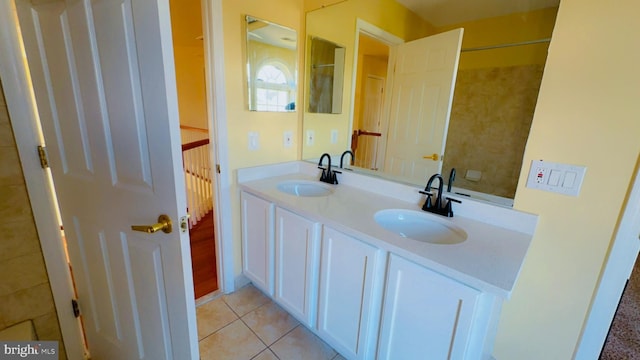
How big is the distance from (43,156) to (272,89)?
1247 mm

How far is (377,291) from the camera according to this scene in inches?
45.0

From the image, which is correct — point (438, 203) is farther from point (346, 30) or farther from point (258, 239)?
point (346, 30)

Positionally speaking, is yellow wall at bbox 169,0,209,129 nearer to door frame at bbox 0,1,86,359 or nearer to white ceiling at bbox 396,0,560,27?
door frame at bbox 0,1,86,359

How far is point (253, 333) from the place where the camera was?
1600 mm

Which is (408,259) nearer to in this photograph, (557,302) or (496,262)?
(496,262)

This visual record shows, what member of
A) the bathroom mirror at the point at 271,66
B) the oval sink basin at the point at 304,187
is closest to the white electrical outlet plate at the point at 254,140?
the bathroom mirror at the point at 271,66

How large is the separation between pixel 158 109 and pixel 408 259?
1022 millimetres

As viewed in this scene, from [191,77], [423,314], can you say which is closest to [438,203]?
[423,314]

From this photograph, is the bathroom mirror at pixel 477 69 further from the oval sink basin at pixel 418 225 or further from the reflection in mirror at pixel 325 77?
the oval sink basin at pixel 418 225

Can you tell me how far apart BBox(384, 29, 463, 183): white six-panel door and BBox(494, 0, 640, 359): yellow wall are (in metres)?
0.46

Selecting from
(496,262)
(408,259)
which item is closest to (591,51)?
(496,262)

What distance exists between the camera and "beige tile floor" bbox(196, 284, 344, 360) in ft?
4.82

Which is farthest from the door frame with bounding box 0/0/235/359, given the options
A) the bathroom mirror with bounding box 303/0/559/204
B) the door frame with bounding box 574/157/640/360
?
the door frame with bounding box 574/157/640/360

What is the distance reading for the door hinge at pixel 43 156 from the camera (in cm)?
107
